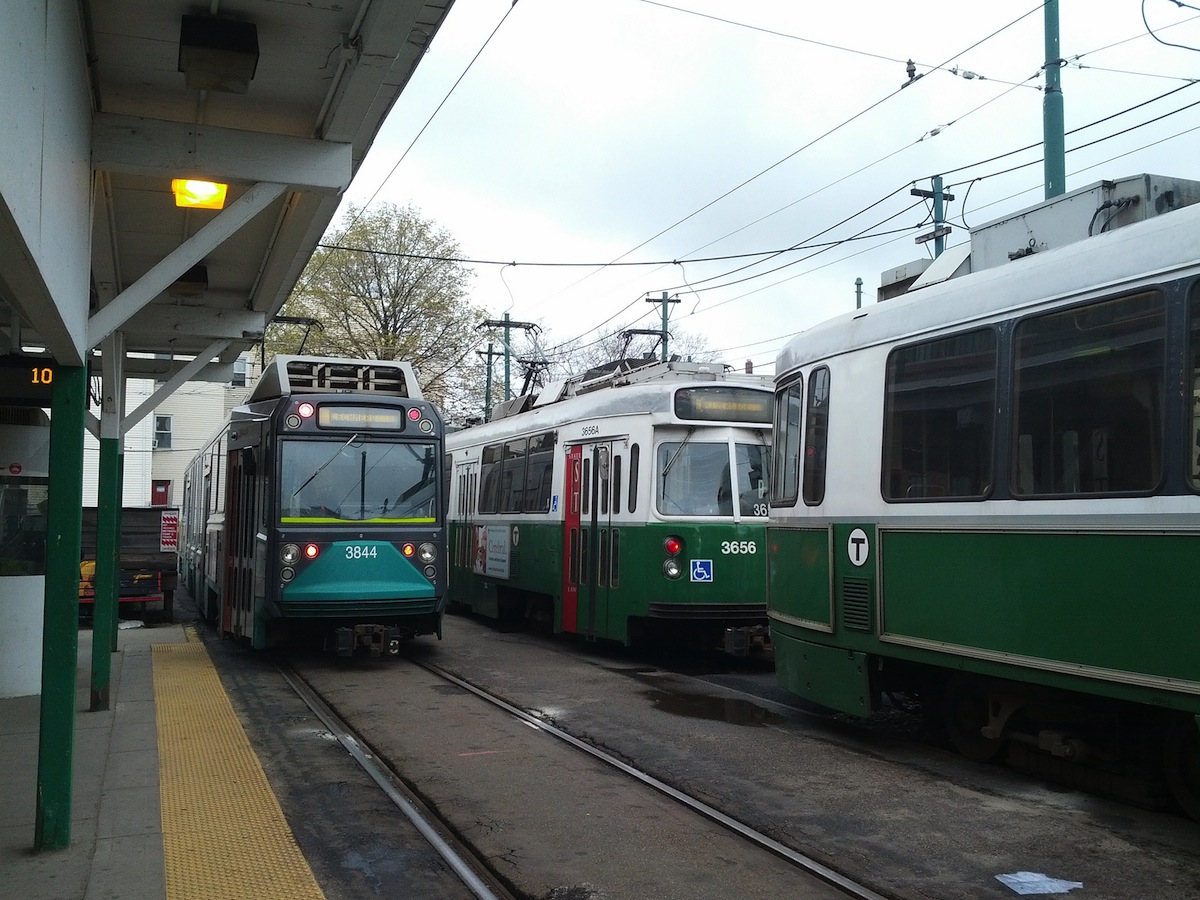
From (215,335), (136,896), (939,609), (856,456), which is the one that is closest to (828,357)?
(856,456)

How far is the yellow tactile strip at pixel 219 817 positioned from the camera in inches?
198

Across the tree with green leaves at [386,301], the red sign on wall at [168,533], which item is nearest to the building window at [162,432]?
the tree with green leaves at [386,301]

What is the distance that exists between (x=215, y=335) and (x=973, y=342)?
802cm

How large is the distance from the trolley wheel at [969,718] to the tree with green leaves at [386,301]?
99.3 ft

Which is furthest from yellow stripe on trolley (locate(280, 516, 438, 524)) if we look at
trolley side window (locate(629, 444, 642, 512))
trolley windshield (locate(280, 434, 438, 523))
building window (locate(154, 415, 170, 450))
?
building window (locate(154, 415, 170, 450))

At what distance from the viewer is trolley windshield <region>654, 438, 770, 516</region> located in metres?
11.8

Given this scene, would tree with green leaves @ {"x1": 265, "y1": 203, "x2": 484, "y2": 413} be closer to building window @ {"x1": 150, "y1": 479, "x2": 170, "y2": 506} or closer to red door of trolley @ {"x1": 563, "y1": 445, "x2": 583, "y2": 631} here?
building window @ {"x1": 150, "y1": 479, "x2": 170, "y2": 506}

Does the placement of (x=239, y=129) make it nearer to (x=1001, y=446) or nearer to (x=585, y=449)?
(x=1001, y=446)

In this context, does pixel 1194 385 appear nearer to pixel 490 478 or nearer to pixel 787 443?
pixel 787 443

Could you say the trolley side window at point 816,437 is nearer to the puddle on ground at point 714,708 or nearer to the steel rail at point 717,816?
the puddle on ground at point 714,708

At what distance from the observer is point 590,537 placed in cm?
1289

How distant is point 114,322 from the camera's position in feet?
19.7

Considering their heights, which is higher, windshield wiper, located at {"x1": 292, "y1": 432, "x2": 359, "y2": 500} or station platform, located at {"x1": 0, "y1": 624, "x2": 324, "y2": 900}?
windshield wiper, located at {"x1": 292, "y1": 432, "x2": 359, "y2": 500}

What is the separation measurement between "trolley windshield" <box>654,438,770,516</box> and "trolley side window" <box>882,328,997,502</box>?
4564 mm
